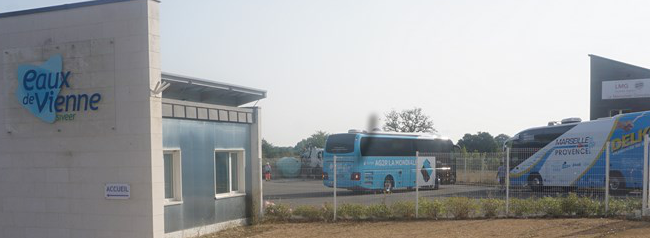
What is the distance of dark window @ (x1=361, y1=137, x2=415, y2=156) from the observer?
24.1 m

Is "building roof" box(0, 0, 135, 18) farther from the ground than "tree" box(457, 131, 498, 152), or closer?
farther from the ground

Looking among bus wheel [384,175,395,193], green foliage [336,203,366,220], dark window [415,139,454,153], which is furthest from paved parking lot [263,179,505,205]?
dark window [415,139,454,153]

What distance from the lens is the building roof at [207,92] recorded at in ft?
40.9

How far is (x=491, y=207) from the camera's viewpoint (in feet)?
47.2

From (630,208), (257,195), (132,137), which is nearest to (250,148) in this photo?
(257,195)

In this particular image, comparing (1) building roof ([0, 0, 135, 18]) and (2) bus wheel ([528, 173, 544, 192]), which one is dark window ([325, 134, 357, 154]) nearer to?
(2) bus wheel ([528, 173, 544, 192])

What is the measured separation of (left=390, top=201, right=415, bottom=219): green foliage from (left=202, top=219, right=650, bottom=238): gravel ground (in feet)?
1.49

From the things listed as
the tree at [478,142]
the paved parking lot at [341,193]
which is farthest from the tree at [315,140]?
the paved parking lot at [341,193]

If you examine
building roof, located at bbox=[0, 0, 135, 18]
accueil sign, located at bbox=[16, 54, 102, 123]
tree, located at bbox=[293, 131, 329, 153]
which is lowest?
tree, located at bbox=[293, 131, 329, 153]

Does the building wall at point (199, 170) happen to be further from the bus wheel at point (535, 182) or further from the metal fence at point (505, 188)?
the bus wheel at point (535, 182)

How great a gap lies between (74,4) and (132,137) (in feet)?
8.26

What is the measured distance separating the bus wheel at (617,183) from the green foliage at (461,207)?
11.4ft

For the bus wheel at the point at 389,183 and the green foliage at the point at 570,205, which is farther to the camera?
the bus wheel at the point at 389,183

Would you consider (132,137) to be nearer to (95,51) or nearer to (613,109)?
(95,51)
